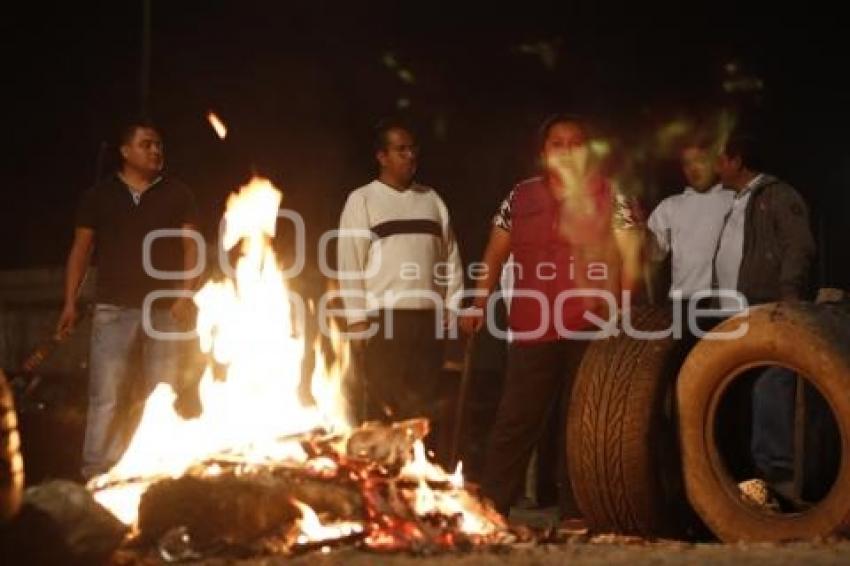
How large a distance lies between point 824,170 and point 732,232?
537cm

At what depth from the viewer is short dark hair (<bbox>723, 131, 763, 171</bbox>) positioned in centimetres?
764

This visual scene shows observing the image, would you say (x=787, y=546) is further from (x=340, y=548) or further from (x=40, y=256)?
(x=40, y=256)

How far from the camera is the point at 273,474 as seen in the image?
5.29 m

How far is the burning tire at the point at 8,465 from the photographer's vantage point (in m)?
4.22

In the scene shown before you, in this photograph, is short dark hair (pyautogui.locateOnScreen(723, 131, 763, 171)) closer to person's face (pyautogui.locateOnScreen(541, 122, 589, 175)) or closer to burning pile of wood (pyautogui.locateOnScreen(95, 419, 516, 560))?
person's face (pyautogui.locateOnScreen(541, 122, 589, 175))

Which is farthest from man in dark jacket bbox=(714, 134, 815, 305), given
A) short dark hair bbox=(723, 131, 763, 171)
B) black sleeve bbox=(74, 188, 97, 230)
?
black sleeve bbox=(74, 188, 97, 230)

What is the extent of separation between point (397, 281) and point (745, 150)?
2610 mm

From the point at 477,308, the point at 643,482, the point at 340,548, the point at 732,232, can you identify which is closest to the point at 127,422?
the point at 477,308

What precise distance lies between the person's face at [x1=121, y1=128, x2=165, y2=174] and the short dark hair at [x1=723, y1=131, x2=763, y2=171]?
3.98 meters

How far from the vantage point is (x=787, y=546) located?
478 centimetres

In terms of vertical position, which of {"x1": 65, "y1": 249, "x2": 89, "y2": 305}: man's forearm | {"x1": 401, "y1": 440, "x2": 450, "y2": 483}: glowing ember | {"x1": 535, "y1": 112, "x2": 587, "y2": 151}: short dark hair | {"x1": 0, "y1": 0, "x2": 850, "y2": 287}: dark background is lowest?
{"x1": 401, "y1": 440, "x2": 450, "y2": 483}: glowing ember

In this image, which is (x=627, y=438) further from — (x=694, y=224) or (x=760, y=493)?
(x=694, y=224)

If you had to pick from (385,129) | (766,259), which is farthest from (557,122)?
(766,259)

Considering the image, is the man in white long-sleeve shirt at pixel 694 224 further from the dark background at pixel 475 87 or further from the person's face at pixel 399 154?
the dark background at pixel 475 87
